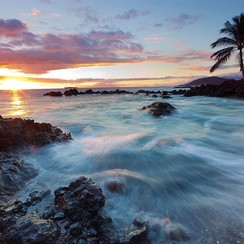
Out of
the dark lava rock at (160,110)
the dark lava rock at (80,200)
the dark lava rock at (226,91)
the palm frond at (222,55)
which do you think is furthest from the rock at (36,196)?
the palm frond at (222,55)

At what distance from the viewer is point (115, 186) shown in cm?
482

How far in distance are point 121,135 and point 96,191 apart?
226 inches

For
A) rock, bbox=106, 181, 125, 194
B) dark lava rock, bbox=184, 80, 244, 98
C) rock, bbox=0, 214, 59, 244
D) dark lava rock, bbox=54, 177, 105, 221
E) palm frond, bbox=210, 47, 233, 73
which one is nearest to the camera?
rock, bbox=0, 214, 59, 244

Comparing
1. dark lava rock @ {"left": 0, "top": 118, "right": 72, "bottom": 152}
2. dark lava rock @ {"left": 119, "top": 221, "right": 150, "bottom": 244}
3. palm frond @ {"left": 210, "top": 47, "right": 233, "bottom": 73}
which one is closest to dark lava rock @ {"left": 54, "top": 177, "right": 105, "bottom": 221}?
dark lava rock @ {"left": 119, "top": 221, "right": 150, "bottom": 244}

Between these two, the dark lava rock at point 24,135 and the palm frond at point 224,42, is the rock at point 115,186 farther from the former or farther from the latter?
the palm frond at point 224,42

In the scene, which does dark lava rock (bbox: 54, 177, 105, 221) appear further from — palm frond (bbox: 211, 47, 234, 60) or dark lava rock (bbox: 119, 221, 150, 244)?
palm frond (bbox: 211, 47, 234, 60)

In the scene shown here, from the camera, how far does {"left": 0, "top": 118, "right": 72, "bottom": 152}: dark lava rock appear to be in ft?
22.6

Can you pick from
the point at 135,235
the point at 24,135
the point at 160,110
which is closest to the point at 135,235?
the point at 135,235

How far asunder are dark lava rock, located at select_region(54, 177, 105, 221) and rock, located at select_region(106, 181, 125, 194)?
1.82 ft

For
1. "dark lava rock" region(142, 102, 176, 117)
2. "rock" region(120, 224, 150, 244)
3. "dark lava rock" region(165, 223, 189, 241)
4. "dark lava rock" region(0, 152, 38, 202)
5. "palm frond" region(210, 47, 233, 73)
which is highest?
"palm frond" region(210, 47, 233, 73)

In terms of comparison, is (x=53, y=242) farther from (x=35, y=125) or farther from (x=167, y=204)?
(x=35, y=125)

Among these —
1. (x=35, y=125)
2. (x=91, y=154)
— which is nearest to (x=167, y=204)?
(x=91, y=154)

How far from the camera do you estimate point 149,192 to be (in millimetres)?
4820

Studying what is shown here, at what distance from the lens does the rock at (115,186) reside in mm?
4703
